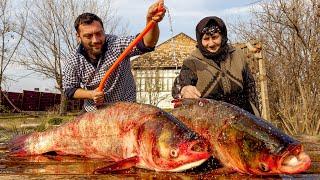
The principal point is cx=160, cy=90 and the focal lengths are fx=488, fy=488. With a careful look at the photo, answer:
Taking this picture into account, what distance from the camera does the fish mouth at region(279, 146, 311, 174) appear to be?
94.3 inches

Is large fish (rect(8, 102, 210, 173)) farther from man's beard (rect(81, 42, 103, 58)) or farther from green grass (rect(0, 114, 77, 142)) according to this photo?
green grass (rect(0, 114, 77, 142))

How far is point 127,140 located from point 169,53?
1443 inches

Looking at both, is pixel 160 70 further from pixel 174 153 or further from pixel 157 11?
pixel 174 153

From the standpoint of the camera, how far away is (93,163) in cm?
329

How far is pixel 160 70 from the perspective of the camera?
3503cm

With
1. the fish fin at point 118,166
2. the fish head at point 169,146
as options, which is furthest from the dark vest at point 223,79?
the fish fin at point 118,166

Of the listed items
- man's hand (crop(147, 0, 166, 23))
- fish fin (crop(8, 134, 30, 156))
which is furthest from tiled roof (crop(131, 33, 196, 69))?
man's hand (crop(147, 0, 166, 23))

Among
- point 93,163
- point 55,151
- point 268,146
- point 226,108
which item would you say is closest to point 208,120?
point 226,108

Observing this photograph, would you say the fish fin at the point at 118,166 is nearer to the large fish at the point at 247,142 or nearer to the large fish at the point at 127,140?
the large fish at the point at 127,140

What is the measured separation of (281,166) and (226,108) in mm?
642

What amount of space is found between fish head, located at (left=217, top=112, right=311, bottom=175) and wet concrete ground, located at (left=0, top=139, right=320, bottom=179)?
0.24ft

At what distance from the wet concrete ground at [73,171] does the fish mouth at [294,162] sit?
0.08 metres

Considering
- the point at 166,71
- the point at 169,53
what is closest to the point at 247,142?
the point at 166,71

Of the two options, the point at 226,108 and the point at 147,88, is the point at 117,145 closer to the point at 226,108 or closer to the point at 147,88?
the point at 226,108
